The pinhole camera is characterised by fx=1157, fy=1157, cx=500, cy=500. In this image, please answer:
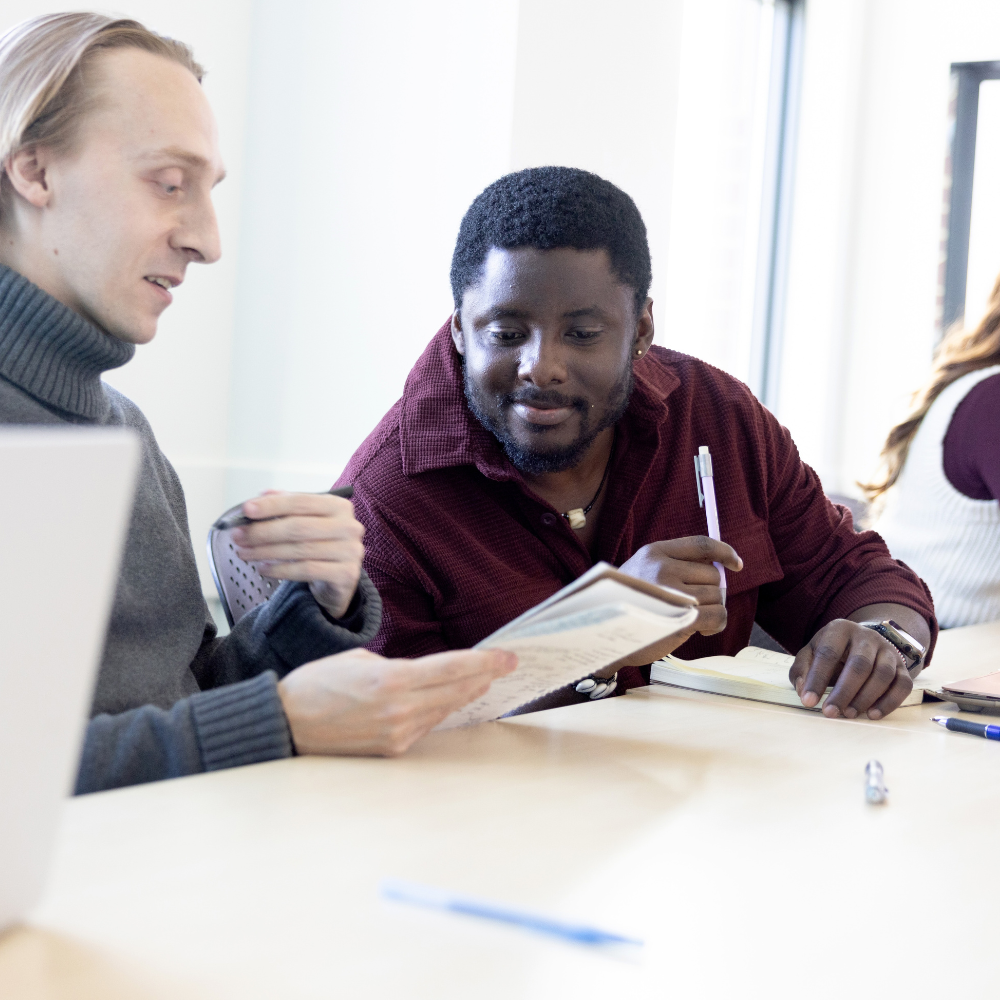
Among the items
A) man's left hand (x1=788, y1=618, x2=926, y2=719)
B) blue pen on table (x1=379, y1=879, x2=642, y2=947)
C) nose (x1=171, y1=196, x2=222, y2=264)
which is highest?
nose (x1=171, y1=196, x2=222, y2=264)

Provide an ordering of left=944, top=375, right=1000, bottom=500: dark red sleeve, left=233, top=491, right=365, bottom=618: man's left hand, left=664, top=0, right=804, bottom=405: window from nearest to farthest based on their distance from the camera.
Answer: left=233, top=491, right=365, bottom=618: man's left hand, left=944, top=375, right=1000, bottom=500: dark red sleeve, left=664, top=0, right=804, bottom=405: window

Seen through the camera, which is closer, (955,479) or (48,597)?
(48,597)

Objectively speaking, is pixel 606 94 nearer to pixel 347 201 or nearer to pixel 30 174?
pixel 347 201

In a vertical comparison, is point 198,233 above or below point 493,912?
above

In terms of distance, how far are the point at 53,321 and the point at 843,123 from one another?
3.59 meters

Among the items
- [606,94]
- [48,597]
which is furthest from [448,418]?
[606,94]

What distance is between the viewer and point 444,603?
1368 mm

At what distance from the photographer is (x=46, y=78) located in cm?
103

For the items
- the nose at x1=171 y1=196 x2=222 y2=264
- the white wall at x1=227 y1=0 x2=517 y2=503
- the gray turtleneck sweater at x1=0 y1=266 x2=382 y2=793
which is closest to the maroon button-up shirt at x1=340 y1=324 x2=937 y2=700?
the gray turtleneck sweater at x1=0 y1=266 x2=382 y2=793

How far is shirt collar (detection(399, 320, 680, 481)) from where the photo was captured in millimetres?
1376

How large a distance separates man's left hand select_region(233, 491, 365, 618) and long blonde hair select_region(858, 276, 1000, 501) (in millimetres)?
1530

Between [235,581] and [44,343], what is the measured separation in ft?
1.06

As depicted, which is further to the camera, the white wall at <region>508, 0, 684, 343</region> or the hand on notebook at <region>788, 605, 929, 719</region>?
the white wall at <region>508, 0, 684, 343</region>

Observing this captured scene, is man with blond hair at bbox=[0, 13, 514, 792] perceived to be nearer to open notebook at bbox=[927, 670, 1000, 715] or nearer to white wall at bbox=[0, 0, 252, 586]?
open notebook at bbox=[927, 670, 1000, 715]
